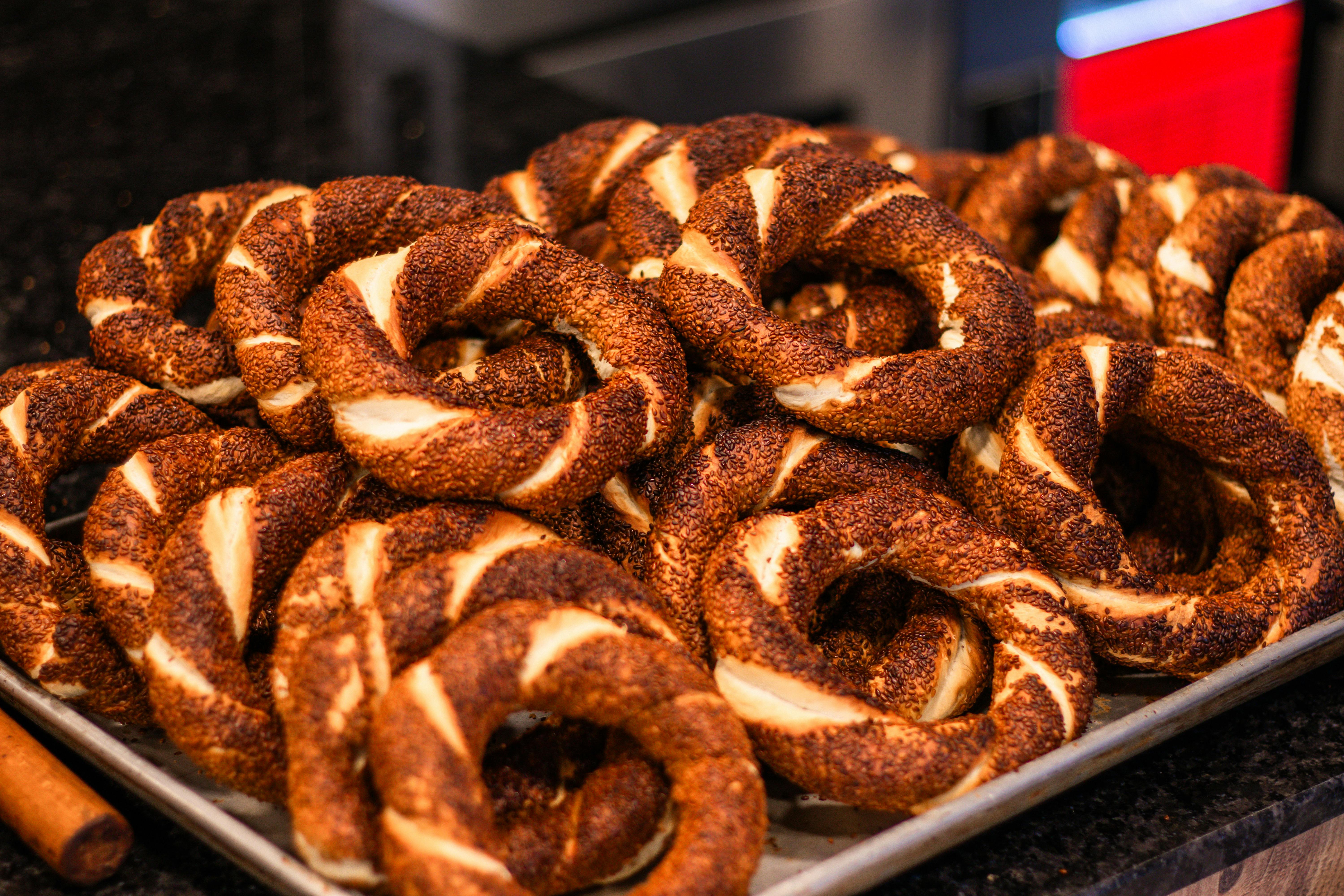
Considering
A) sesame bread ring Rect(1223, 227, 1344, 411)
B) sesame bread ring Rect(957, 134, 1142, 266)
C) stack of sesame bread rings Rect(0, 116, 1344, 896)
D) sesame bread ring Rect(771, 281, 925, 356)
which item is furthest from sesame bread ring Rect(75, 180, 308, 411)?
sesame bread ring Rect(1223, 227, 1344, 411)

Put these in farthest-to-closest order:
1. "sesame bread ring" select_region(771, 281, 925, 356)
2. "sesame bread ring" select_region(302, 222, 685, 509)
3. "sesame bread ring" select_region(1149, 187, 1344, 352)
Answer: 1. "sesame bread ring" select_region(1149, 187, 1344, 352)
2. "sesame bread ring" select_region(771, 281, 925, 356)
3. "sesame bread ring" select_region(302, 222, 685, 509)

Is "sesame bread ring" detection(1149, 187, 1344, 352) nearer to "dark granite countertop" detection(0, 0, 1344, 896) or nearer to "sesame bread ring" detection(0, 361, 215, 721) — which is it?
"dark granite countertop" detection(0, 0, 1344, 896)

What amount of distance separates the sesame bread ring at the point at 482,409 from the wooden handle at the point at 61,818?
1.41 feet

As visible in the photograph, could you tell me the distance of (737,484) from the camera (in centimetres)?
133

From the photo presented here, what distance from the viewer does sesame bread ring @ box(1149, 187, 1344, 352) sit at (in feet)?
5.44

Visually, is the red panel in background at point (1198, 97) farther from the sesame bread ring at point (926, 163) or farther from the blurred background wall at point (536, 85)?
the sesame bread ring at point (926, 163)

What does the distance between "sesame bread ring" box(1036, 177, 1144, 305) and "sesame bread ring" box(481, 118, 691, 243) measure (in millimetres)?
650

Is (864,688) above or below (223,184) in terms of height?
below

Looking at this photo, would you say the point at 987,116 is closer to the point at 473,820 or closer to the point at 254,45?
the point at 254,45

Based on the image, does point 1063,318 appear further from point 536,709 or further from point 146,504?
point 146,504

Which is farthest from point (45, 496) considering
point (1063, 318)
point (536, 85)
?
point (536, 85)

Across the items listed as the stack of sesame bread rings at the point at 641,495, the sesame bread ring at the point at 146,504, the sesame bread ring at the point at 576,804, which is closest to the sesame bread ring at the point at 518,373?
the stack of sesame bread rings at the point at 641,495

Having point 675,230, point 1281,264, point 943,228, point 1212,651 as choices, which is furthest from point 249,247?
point 1281,264

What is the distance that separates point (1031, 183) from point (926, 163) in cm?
19
